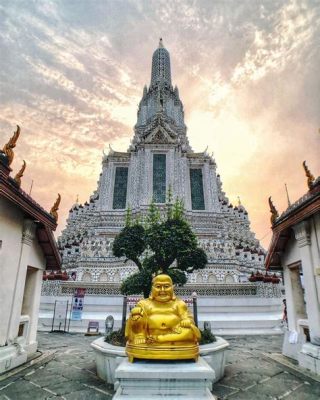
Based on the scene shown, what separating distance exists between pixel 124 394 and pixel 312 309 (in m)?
5.55

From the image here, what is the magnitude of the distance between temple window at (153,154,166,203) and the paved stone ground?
80.9ft

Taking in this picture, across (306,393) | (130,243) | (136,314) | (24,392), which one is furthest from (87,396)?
(130,243)

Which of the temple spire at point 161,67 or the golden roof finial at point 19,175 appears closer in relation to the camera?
the golden roof finial at point 19,175

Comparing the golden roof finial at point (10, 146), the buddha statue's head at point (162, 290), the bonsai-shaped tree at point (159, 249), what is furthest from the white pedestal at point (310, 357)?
the golden roof finial at point (10, 146)

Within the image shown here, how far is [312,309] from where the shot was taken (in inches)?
269

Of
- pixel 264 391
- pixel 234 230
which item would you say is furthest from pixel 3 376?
pixel 234 230

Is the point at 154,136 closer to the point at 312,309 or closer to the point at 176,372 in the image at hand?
the point at 312,309

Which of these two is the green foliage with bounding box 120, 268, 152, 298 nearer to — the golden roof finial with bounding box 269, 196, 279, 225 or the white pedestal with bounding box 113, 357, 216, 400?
the golden roof finial with bounding box 269, 196, 279, 225

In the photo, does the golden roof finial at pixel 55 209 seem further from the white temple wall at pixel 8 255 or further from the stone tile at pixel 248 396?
the stone tile at pixel 248 396

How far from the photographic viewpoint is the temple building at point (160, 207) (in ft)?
83.1

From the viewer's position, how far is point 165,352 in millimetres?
3943

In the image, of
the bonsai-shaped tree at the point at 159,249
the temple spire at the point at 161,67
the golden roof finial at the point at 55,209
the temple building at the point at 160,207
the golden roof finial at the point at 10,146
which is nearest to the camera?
the golden roof finial at the point at 10,146

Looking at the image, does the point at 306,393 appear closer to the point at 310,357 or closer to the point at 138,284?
the point at 310,357

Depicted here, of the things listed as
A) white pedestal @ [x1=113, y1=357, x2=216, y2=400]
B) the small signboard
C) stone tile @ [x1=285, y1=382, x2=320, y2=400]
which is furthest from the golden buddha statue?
the small signboard
